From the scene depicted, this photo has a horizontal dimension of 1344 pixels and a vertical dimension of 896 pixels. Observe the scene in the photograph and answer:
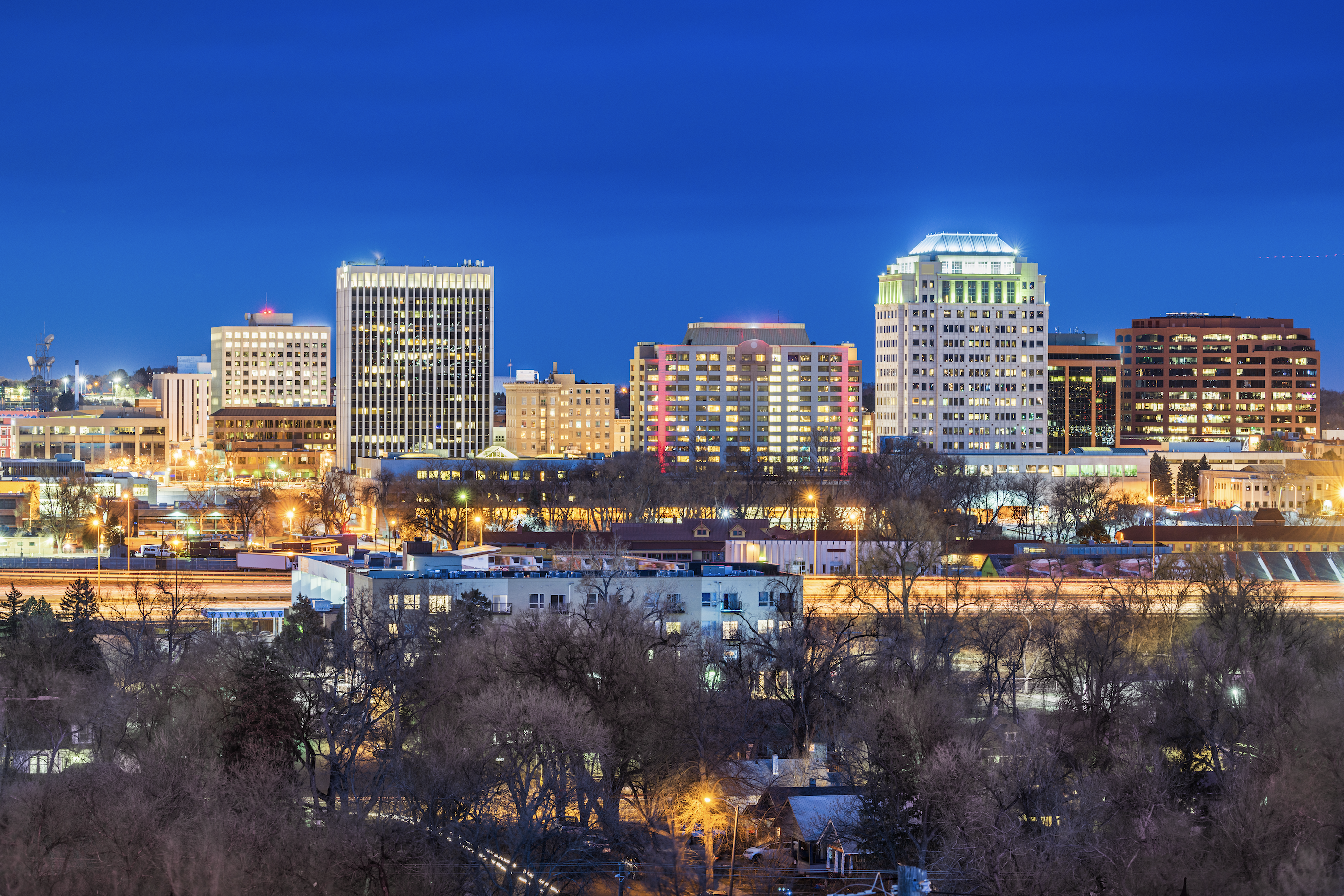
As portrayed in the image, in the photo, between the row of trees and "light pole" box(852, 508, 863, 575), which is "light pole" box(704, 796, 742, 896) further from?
"light pole" box(852, 508, 863, 575)

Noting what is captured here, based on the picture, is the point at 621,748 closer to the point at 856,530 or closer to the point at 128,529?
the point at 856,530

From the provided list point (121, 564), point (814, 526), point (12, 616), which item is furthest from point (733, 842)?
point (814, 526)

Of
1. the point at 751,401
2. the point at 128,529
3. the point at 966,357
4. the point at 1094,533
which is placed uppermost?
the point at 966,357

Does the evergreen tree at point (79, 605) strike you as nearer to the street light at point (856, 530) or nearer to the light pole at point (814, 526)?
the street light at point (856, 530)

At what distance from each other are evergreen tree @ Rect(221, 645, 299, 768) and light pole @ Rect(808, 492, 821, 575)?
1436 inches

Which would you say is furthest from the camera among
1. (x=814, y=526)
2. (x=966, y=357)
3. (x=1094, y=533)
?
(x=966, y=357)

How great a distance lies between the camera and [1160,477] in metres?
144

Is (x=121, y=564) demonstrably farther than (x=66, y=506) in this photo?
No

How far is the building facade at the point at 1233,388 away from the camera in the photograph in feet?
645

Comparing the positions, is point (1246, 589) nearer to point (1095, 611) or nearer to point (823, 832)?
point (1095, 611)

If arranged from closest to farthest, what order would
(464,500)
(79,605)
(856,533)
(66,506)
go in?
(79,605) → (856,533) → (66,506) → (464,500)

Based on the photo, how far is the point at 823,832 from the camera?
36.0 m

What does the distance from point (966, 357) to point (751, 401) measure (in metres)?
24.5

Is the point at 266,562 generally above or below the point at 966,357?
below
